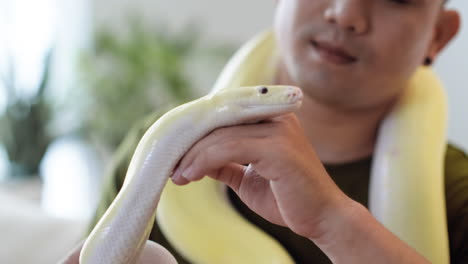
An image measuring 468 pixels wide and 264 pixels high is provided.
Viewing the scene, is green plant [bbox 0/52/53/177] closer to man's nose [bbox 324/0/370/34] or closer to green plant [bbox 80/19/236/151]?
green plant [bbox 80/19/236/151]

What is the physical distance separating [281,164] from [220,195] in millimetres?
320

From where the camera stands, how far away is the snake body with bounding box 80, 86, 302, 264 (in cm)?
39

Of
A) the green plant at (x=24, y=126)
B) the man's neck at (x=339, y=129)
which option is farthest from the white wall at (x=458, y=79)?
the green plant at (x=24, y=126)

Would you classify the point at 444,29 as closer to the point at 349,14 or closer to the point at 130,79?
the point at 349,14

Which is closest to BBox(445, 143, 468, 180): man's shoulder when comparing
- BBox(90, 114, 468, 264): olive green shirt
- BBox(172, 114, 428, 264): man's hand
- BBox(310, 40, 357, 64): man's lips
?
BBox(90, 114, 468, 264): olive green shirt

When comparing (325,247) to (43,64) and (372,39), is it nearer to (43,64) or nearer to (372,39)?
(372,39)

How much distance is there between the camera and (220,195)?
0.72 meters

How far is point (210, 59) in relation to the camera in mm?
2469

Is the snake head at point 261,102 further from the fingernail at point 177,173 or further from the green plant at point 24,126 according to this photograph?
the green plant at point 24,126

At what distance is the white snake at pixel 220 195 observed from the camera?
15.8 inches

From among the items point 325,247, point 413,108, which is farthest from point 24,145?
point 325,247

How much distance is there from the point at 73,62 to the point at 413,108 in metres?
1.74

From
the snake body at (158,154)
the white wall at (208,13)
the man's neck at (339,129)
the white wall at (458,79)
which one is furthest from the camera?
Result: the white wall at (208,13)

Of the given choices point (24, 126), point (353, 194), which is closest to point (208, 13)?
point (24, 126)
